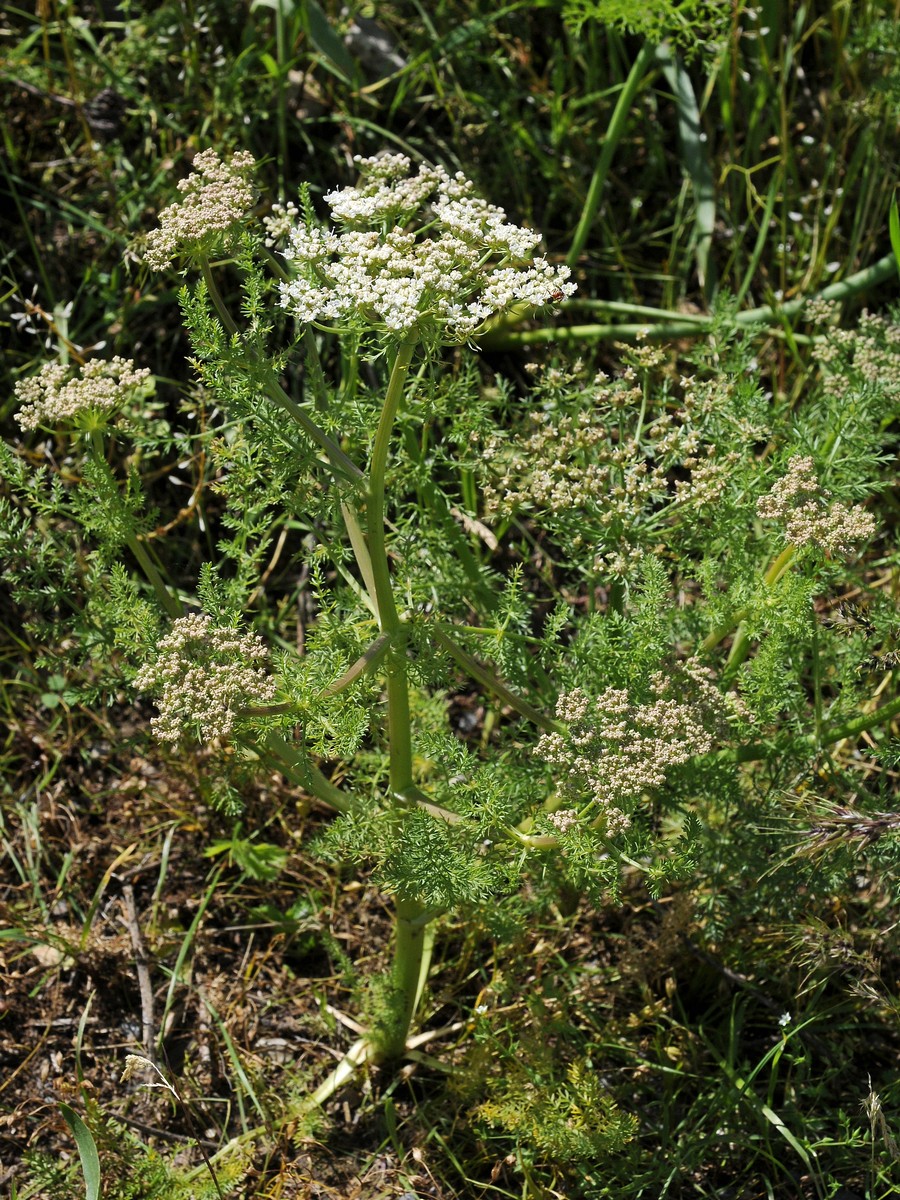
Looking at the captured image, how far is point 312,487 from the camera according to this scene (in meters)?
2.77

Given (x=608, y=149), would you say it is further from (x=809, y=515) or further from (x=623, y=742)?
(x=623, y=742)

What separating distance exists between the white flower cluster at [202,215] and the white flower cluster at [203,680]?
80 cm

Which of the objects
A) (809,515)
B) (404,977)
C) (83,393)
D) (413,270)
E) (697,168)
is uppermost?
(413,270)

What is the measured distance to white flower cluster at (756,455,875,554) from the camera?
276 cm

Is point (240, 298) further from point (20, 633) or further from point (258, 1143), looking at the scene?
point (258, 1143)

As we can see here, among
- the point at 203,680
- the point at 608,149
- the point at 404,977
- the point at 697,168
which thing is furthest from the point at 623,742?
the point at 697,168

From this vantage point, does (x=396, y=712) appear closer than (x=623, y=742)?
No

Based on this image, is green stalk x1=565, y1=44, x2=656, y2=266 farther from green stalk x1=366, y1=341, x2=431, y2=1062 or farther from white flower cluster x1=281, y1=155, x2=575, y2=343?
white flower cluster x1=281, y1=155, x2=575, y2=343

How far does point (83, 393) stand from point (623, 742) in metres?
1.51

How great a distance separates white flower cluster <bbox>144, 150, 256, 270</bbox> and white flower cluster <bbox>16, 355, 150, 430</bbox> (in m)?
0.32

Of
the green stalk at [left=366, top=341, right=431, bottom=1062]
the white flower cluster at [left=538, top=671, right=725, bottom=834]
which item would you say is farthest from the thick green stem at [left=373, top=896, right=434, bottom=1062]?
the white flower cluster at [left=538, top=671, right=725, bottom=834]

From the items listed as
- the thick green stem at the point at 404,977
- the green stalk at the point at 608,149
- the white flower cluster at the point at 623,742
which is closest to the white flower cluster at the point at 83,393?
the white flower cluster at the point at 623,742

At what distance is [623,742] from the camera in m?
2.74

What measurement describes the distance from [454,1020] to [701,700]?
1532 mm
